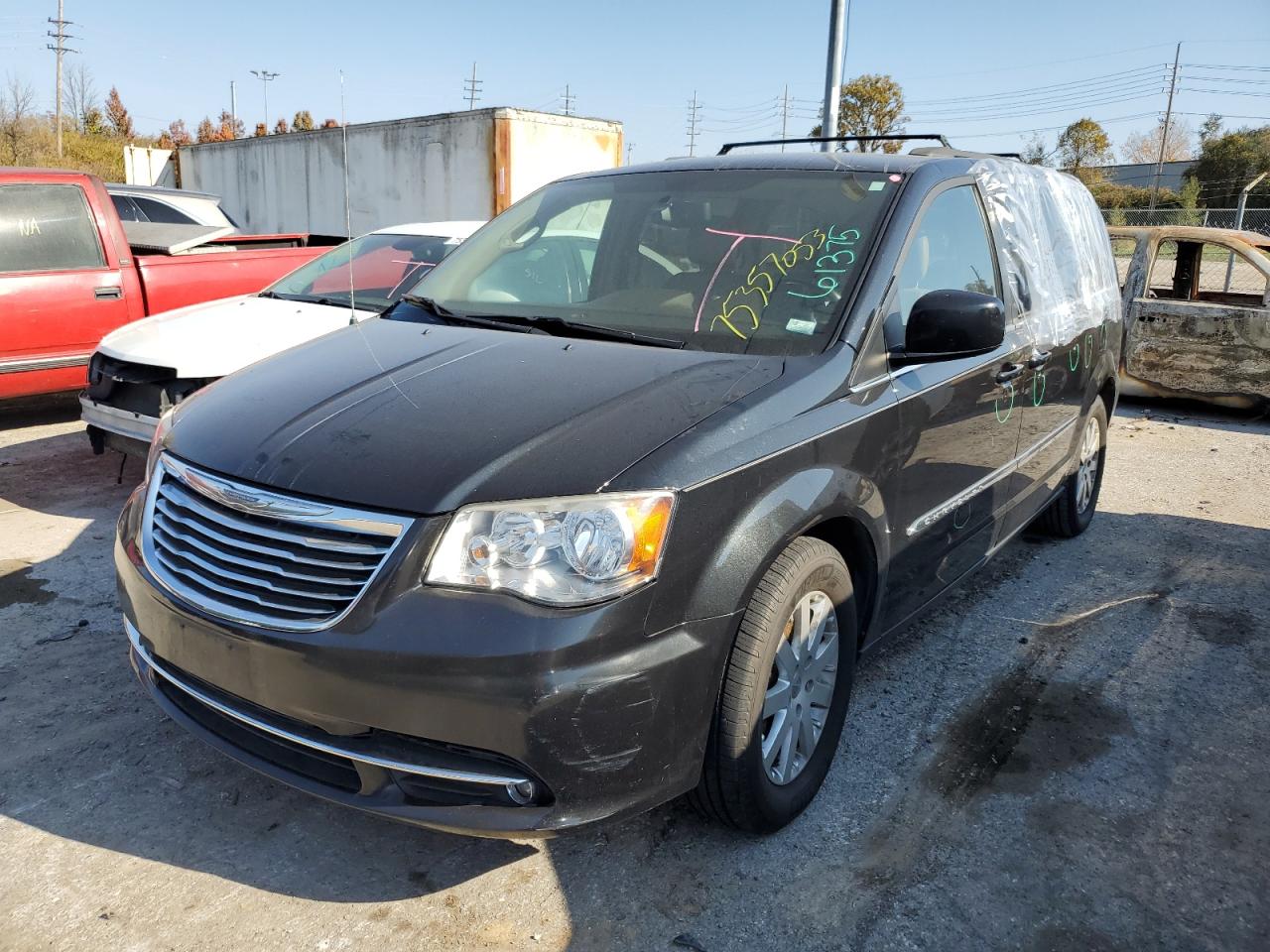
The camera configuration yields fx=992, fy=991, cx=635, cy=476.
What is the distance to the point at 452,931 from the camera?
2.33 m

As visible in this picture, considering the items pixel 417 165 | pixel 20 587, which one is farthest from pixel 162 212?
pixel 417 165

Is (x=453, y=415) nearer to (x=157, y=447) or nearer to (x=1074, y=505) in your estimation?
Answer: (x=157, y=447)

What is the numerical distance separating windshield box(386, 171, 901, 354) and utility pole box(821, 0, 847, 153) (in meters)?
6.51

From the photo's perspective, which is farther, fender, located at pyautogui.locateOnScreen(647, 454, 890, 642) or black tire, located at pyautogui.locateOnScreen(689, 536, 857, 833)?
black tire, located at pyautogui.locateOnScreen(689, 536, 857, 833)

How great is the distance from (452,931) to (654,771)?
63cm

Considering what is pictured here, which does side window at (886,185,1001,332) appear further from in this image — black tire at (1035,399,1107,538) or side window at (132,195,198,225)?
side window at (132,195,198,225)

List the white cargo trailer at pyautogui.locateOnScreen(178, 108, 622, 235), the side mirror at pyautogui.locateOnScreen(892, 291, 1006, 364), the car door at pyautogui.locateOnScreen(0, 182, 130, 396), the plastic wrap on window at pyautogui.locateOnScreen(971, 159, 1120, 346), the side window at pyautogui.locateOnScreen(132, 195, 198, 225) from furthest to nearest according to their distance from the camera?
the white cargo trailer at pyautogui.locateOnScreen(178, 108, 622, 235)
the side window at pyautogui.locateOnScreen(132, 195, 198, 225)
the car door at pyautogui.locateOnScreen(0, 182, 130, 396)
the plastic wrap on window at pyautogui.locateOnScreen(971, 159, 1120, 346)
the side mirror at pyautogui.locateOnScreen(892, 291, 1006, 364)

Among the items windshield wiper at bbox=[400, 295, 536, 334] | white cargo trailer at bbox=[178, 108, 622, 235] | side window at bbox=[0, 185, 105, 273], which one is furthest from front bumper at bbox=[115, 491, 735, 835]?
white cargo trailer at bbox=[178, 108, 622, 235]

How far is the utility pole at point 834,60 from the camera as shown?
368 inches

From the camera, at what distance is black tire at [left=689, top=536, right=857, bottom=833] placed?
2363 millimetres

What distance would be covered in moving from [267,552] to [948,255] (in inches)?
95.5

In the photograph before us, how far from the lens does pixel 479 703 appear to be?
6.69ft

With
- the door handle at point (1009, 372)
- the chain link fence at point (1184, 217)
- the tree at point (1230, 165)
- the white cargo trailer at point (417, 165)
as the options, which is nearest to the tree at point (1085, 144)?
the tree at point (1230, 165)

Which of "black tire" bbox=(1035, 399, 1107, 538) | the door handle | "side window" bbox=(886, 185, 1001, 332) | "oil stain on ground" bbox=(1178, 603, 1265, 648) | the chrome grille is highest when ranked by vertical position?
"side window" bbox=(886, 185, 1001, 332)
